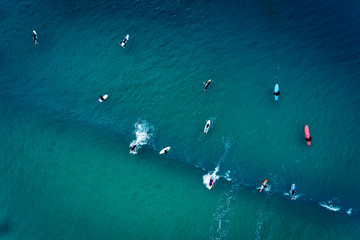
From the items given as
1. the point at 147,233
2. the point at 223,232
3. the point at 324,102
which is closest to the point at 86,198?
the point at 147,233

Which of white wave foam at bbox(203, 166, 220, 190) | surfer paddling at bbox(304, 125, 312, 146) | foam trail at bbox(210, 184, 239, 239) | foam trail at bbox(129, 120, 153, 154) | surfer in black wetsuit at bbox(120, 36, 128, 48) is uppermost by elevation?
surfer in black wetsuit at bbox(120, 36, 128, 48)

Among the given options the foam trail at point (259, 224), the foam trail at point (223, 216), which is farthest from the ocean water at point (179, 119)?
the foam trail at point (259, 224)

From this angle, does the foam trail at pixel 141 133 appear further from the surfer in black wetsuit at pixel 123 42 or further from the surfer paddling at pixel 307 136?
the surfer paddling at pixel 307 136

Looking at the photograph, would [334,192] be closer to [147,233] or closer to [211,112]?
[211,112]

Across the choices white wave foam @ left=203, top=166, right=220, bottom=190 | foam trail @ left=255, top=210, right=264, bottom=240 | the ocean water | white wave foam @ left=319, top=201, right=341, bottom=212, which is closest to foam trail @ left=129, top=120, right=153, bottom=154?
the ocean water

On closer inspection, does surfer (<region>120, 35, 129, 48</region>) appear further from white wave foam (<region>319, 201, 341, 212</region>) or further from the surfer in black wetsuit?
white wave foam (<region>319, 201, 341, 212</region>)
